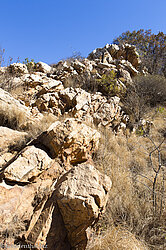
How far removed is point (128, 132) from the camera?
5.71m

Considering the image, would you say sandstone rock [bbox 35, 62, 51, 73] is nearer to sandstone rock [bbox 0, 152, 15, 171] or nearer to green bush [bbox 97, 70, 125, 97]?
green bush [bbox 97, 70, 125, 97]

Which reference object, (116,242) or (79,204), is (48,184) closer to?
(79,204)

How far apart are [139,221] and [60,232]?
4.26 feet

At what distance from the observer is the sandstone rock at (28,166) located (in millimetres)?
2027

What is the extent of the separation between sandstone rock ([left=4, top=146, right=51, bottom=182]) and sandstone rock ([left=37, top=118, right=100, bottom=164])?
0.93 feet

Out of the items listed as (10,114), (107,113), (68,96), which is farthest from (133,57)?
(10,114)

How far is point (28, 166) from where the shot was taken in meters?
2.17

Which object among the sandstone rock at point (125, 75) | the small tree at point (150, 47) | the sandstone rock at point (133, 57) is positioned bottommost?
the sandstone rock at point (125, 75)

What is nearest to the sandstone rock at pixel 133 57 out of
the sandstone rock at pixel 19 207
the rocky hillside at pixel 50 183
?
the rocky hillside at pixel 50 183

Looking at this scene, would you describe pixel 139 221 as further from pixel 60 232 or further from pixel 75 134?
pixel 75 134

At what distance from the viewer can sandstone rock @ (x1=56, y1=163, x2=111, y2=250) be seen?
5.82 ft

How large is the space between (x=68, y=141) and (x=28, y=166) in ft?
2.87

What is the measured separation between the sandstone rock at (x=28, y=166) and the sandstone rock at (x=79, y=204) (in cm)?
52

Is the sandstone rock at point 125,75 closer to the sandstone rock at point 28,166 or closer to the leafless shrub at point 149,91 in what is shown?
the leafless shrub at point 149,91
